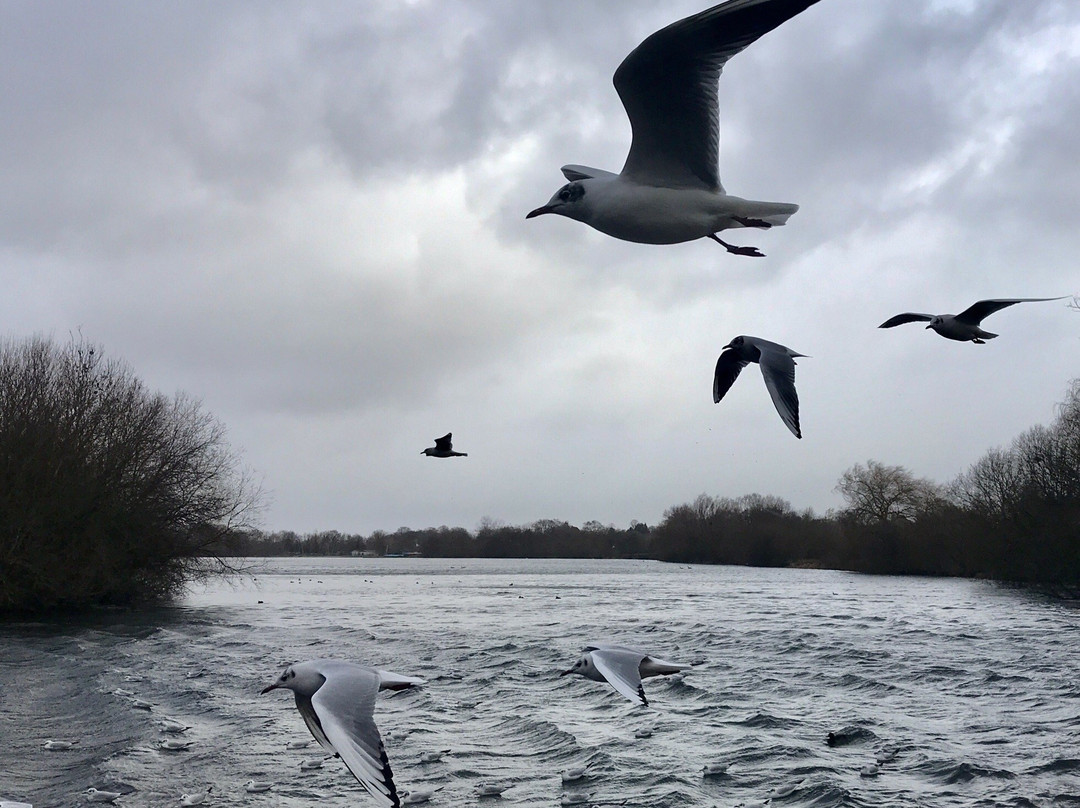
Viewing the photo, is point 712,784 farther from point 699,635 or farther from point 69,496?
point 69,496

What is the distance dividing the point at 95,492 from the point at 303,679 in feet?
87.0

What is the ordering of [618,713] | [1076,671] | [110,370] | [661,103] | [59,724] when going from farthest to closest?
[110,370] < [1076,671] < [618,713] < [59,724] < [661,103]

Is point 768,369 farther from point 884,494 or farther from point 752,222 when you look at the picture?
point 884,494

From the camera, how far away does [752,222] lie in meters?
4.15

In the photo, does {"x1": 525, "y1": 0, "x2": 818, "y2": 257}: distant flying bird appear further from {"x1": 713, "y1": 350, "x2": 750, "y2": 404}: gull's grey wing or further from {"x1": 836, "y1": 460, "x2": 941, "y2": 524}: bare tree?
{"x1": 836, "y1": 460, "x2": 941, "y2": 524}: bare tree

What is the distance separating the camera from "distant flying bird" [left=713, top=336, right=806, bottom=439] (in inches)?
159

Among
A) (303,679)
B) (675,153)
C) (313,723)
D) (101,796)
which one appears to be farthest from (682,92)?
(101,796)

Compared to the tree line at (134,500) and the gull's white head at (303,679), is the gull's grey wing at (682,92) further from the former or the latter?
the tree line at (134,500)

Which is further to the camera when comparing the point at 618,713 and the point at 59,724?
the point at 618,713

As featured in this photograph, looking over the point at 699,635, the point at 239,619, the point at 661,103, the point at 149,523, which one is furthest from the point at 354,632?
the point at 661,103

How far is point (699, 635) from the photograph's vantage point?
21.9 metres

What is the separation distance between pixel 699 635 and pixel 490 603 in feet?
45.5

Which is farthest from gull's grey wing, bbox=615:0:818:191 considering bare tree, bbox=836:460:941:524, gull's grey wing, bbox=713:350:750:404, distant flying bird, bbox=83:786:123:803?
bare tree, bbox=836:460:941:524

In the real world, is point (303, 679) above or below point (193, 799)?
above
